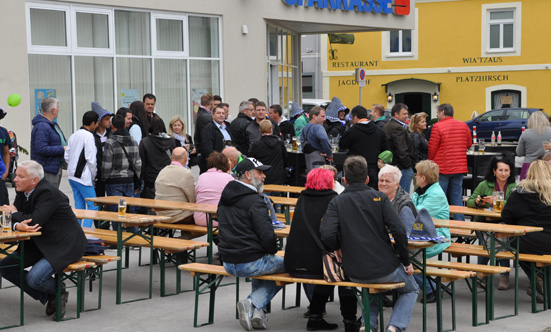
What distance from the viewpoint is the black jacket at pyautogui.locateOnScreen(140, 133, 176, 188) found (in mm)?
11695

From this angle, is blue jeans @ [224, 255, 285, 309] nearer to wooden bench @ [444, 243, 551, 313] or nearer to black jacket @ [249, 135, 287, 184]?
wooden bench @ [444, 243, 551, 313]

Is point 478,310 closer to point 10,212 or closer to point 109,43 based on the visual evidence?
point 10,212

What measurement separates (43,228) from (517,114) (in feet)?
94.2

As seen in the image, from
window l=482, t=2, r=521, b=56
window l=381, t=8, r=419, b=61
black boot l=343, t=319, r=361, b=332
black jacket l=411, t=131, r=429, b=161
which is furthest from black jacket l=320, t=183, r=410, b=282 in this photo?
window l=381, t=8, r=419, b=61

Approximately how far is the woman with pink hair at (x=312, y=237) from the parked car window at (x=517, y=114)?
92.2 feet

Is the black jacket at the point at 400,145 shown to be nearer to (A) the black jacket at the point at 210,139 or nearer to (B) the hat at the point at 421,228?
(A) the black jacket at the point at 210,139

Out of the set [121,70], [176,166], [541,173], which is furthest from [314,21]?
[541,173]

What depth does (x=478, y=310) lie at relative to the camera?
828cm

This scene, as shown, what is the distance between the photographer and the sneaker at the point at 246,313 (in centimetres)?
734

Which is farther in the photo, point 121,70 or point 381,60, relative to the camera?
point 381,60

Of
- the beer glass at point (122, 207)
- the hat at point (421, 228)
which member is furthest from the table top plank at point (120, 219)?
the hat at point (421, 228)

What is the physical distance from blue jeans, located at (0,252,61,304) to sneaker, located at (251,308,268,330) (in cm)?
183

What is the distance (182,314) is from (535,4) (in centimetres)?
3344

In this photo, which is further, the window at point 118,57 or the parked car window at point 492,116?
the parked car window at point 492,116
